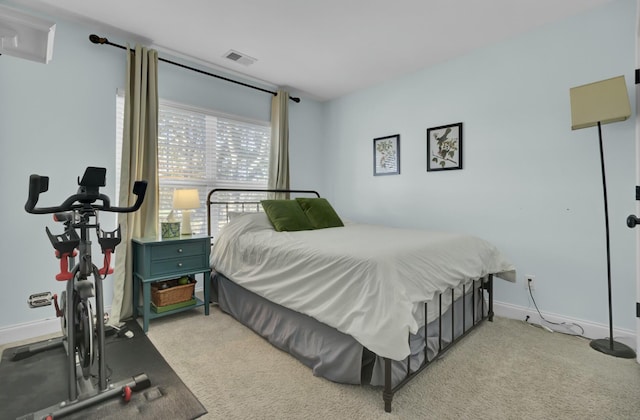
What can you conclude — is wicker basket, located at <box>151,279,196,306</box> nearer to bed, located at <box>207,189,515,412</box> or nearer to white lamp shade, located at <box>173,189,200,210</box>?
bed, located at <box>207,189,515,412</box>

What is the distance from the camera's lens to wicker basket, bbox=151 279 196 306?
8.28ft

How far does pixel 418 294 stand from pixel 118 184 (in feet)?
8.63

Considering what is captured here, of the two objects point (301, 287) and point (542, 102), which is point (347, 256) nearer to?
point (301, 287)

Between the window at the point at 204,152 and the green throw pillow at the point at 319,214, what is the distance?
34.3 inches

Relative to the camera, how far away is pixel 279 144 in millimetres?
3758

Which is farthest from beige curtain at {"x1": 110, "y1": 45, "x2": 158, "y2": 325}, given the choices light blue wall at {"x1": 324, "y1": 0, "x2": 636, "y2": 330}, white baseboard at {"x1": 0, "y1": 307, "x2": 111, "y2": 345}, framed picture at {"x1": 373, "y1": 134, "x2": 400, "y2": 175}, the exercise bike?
light blue wall at {"x1": 324, "y1": 0, "x2": 636, "y2": 330}

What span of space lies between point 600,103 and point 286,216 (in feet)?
7.96

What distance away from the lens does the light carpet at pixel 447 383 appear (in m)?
1.49

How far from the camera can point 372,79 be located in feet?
11.8

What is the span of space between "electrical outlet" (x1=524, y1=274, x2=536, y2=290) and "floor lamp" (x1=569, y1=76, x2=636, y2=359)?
536 mm

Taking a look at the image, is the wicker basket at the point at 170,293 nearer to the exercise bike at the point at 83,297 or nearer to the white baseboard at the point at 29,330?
the white baseboard at the point at 29,330

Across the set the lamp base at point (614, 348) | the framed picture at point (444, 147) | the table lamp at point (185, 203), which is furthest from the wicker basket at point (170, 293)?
the lamp base at point (614, 348)

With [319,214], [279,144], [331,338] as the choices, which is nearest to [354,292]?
[331,338]

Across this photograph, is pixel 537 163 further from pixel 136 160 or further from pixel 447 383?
pixel 136 160
